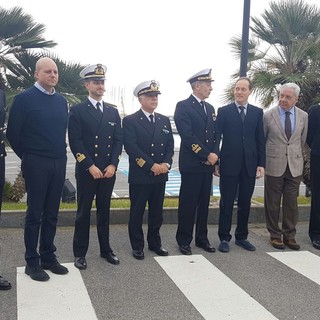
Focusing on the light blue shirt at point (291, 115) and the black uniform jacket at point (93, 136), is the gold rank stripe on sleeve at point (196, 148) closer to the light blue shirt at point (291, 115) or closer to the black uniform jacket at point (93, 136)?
the black uniform jacket at point (93, 136)

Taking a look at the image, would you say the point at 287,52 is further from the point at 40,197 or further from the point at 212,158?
the point at 40,197

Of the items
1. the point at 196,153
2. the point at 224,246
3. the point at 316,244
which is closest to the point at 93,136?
the point at 196,153

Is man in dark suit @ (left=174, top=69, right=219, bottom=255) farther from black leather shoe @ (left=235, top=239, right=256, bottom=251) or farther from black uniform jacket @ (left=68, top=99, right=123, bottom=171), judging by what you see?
black uniform jacket @ (left=68, top=99, right=123, bottom=171)

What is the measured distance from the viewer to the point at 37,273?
420 centimetres

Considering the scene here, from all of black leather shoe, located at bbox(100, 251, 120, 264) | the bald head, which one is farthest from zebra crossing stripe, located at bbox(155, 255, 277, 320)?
the bald head

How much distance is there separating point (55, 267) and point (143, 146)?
1.61 m

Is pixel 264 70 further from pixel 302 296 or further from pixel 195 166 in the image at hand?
→ pixel 302 296

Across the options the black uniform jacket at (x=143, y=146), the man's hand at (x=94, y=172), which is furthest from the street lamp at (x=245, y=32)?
the man's hand at (x=94, y=172)

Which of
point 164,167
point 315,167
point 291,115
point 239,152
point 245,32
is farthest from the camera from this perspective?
point 245,32

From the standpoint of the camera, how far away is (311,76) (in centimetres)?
787

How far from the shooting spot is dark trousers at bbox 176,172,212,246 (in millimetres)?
5203

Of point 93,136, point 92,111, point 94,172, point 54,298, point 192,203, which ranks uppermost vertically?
point 92,111

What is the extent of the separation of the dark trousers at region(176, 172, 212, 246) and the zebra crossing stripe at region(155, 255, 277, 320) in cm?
34

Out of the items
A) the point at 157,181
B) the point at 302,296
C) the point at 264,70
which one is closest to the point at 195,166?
the point at 157,181
